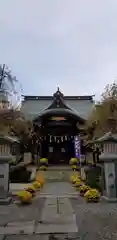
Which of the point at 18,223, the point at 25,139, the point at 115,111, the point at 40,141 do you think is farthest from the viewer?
the point at 40,141

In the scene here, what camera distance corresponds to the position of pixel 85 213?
8.52m

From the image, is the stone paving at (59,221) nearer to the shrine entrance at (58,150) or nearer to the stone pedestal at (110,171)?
the stone pedestal at (110,171)

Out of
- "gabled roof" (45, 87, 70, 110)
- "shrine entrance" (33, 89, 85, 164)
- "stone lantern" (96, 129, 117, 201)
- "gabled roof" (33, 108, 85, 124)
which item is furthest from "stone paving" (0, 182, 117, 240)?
"gabled roof" (45, 87, 70, 110)

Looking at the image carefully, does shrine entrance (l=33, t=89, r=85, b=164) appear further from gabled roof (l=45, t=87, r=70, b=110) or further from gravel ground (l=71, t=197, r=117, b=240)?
gravel ground (l=71, t=197, r=117, b=240)

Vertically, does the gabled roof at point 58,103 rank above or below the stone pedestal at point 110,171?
above

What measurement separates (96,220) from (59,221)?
1084 millimetres

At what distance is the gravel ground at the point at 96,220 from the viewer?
20.2 ft

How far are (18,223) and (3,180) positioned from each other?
3596 mm

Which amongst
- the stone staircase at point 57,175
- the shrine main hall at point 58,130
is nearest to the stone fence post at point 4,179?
the stone staircase at point 57,175

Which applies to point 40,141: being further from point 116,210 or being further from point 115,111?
point 116,210

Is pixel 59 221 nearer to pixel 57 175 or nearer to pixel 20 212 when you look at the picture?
pixel 20 212

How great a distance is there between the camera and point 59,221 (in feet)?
24.2

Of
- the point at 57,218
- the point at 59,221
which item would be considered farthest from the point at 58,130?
the point at 59,221

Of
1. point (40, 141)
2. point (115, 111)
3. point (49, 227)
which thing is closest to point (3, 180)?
point (49, 227)
